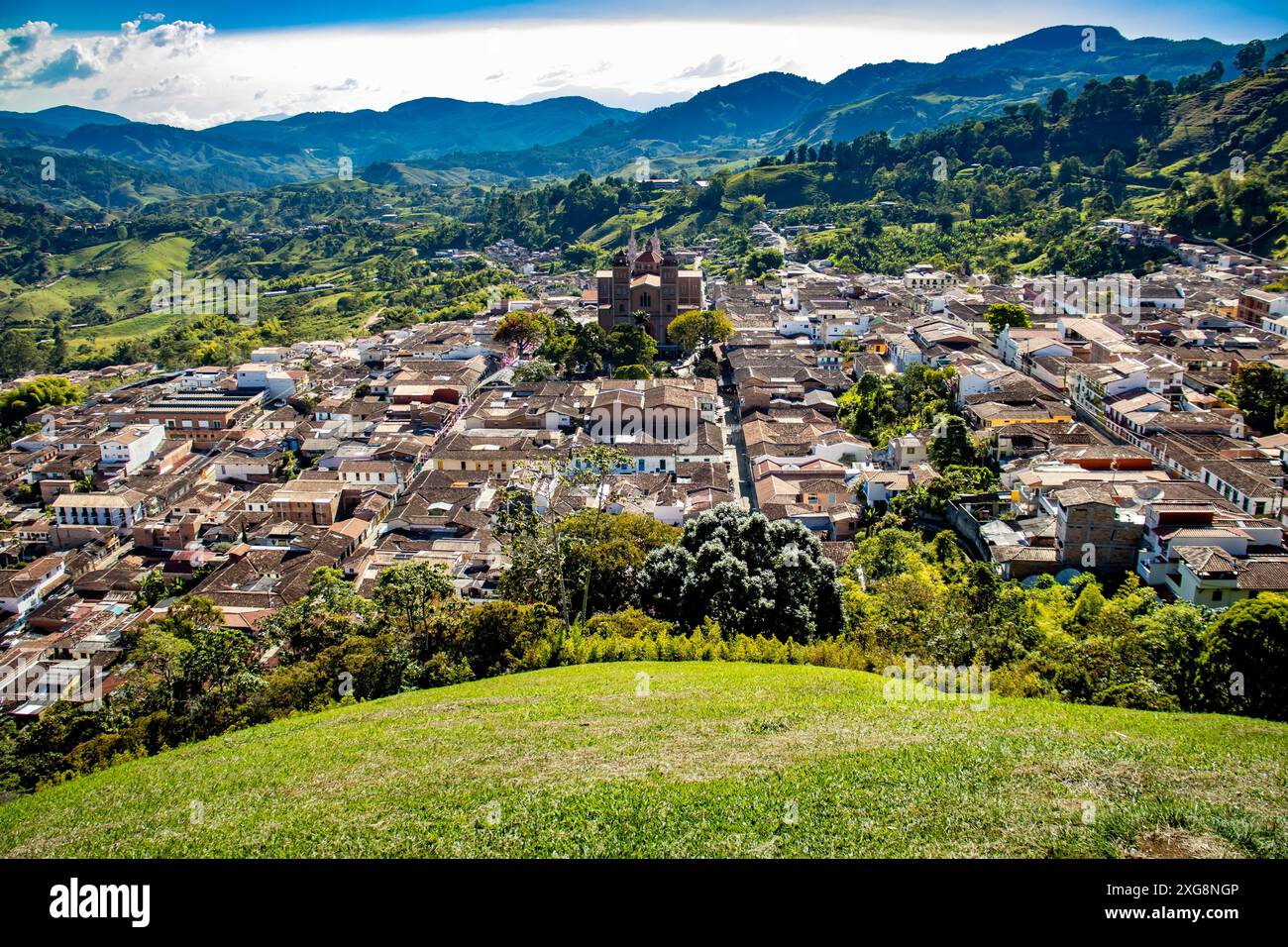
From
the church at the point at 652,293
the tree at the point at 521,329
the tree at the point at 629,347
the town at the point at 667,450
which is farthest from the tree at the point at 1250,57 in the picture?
the tree at the point at 521,329

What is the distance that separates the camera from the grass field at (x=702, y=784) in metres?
7.55

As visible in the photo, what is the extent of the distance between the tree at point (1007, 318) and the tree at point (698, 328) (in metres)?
11.9

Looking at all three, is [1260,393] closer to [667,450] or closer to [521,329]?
[667,450]

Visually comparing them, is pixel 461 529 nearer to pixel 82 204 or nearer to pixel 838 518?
pixel 838 518

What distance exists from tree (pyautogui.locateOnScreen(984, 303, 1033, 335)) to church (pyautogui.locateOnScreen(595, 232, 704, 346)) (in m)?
14.4

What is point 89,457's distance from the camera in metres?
34.3

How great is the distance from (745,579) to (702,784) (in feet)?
23.9

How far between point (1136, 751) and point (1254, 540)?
41.7 feet

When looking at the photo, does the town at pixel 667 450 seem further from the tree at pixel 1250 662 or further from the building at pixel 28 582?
the tree at pixel 1250 662

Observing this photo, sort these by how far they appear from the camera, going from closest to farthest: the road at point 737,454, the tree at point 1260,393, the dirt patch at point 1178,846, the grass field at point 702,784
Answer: the dirt patch at point 1178,846
the grass field at point 702,784
the road at point 737,454
the tree at point 1260,393

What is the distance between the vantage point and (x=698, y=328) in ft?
139

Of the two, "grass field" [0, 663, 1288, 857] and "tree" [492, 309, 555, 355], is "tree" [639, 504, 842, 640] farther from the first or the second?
"tree" [492, 309, 555, 355]

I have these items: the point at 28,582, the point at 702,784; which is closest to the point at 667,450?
the point at 28,582
